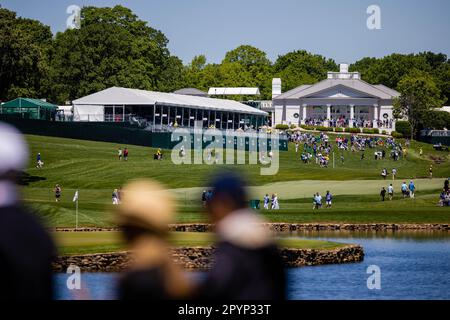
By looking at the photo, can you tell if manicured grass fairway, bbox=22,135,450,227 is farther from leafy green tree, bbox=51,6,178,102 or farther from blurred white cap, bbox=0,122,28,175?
blurred white cap, bbox=0,122,28,175

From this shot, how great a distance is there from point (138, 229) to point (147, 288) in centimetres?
32

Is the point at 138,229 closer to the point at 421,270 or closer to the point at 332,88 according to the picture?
the point at 421,270

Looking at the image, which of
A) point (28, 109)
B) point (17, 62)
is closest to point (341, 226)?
point (28, 109)

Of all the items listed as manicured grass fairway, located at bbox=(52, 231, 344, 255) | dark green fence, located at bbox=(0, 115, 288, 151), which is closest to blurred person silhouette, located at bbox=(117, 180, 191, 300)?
manicured grass fairway, located at bbox=(52, 231, 344, 255)

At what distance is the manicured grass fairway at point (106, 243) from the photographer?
3744 cm

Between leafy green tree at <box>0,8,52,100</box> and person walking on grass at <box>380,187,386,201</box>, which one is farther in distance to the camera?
leafy green tree at <box>0,8,52,100</box>

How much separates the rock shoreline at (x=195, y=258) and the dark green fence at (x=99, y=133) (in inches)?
2297

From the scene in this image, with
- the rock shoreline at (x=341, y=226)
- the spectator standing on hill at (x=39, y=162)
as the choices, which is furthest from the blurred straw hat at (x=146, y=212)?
the spectator standing on hill at (x=39, y=162)

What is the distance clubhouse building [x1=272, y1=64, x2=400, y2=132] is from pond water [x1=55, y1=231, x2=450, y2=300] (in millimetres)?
101822

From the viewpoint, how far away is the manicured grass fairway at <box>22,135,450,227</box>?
57.7 metres

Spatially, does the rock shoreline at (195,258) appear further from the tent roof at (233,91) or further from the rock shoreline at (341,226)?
the tent roof at (233,91)

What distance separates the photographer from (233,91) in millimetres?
183500

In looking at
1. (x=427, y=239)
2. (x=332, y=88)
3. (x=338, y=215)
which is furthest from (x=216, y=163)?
(x=332, y=88)
